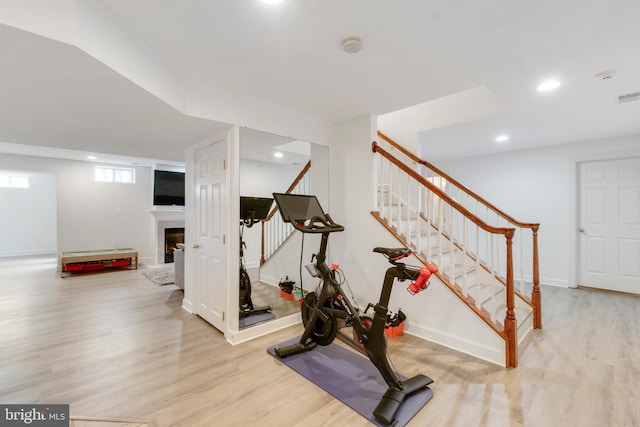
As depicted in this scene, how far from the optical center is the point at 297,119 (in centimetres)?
316

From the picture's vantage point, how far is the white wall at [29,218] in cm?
732

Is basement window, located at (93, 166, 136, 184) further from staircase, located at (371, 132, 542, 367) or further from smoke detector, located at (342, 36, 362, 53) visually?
smoke detector, located at (342, 36, 362, 53)

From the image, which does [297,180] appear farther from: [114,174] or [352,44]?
[114,174]

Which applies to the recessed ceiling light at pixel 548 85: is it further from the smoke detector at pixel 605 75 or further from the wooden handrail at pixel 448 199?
the wooden handrail at pixel 448 199

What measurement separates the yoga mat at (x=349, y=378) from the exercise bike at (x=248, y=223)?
2.06 ft

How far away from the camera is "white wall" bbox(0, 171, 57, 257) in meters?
7.32

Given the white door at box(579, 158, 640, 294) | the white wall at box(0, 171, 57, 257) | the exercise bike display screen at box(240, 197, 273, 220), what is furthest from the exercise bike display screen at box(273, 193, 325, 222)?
the white wall at box(0, 171, 57, 257)

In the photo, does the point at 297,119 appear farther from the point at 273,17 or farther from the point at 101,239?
the point at 101,239

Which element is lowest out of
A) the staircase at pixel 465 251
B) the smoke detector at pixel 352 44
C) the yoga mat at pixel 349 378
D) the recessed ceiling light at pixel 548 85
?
the yoga mat at pixel 349 378

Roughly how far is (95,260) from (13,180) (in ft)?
14.1

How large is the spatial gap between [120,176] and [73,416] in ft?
21.1

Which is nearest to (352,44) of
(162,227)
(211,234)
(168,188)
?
(211,234)

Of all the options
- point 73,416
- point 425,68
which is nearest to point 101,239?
point 73,416

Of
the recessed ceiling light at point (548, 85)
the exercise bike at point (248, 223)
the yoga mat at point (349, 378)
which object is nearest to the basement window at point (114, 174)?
the exercise bike at point (248, 223)
